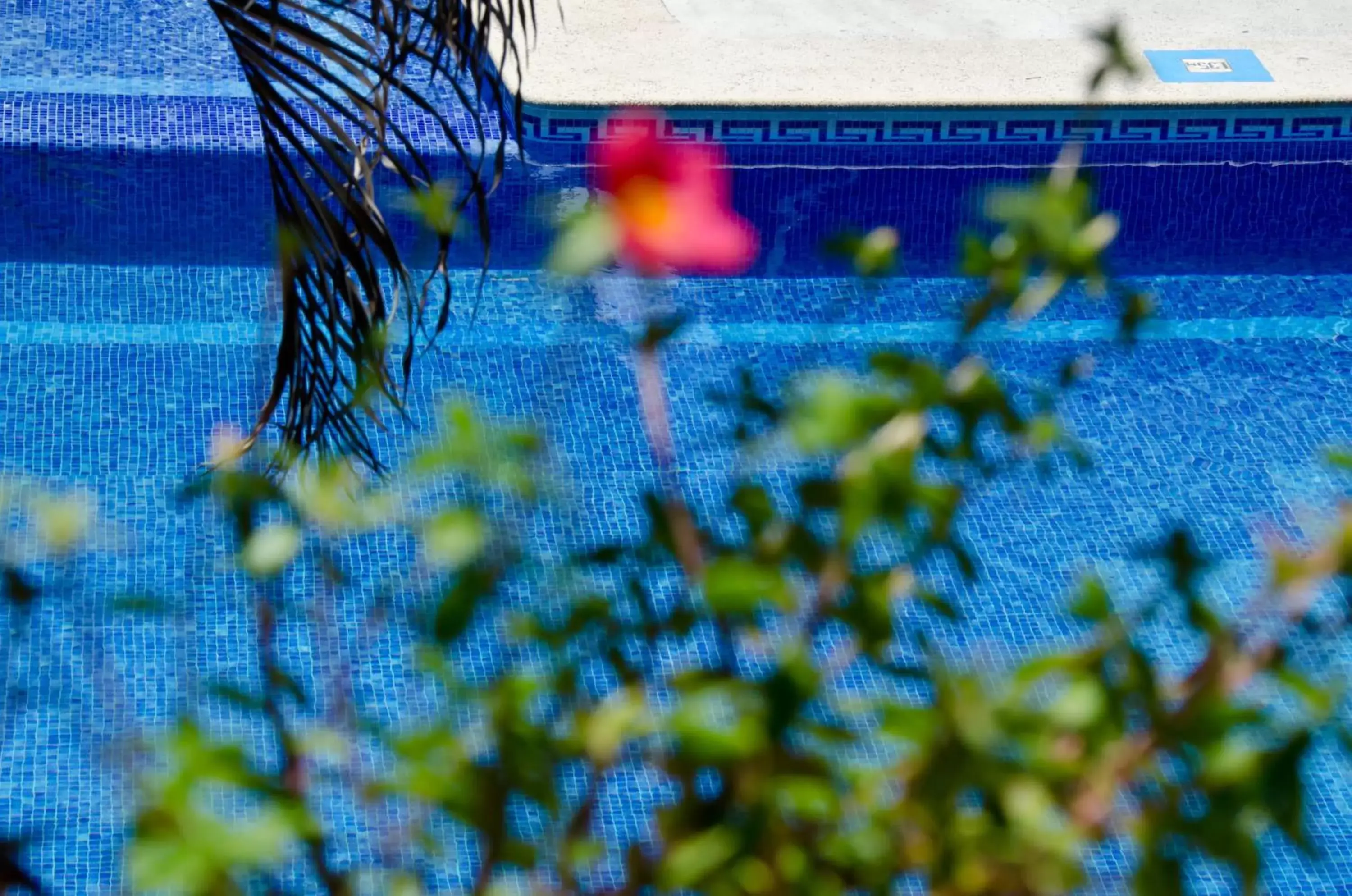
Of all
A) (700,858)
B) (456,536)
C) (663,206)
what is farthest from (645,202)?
(700,858)

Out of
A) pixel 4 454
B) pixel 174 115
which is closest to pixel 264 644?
pixel 4 454

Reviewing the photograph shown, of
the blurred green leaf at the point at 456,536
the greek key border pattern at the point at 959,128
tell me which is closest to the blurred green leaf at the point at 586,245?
the blurred green leaf at the point at 456,536

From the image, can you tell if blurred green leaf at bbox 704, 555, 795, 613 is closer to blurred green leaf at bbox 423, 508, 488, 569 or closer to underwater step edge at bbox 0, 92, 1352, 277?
blurred green leaf at bbox 423, 508, 488, 569

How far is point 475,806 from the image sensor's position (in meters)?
0.76

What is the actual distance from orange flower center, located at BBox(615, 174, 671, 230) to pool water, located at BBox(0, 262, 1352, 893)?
2.42 m

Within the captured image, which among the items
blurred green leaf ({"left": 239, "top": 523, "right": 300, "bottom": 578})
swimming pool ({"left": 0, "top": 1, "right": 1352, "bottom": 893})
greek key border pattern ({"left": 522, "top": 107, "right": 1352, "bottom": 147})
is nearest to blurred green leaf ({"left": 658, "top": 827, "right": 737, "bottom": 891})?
blurred green leaf ({"left": 239, "top": 523, "right": 300, "bottom": 578})

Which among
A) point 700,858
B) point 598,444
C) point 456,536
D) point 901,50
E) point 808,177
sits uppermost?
point 456,536

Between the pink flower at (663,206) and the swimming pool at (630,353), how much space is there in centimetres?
245

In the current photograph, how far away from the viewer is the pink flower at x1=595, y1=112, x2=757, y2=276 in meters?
0.77

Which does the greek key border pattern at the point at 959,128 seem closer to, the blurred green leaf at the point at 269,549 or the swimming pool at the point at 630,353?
the swimming pool at the point at 630,353

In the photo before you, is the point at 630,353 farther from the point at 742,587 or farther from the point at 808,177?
the point at 742,587

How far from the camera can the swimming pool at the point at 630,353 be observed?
3.47 meters

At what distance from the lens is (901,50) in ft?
17.9

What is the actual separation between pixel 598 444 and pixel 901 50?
1.97 metres
